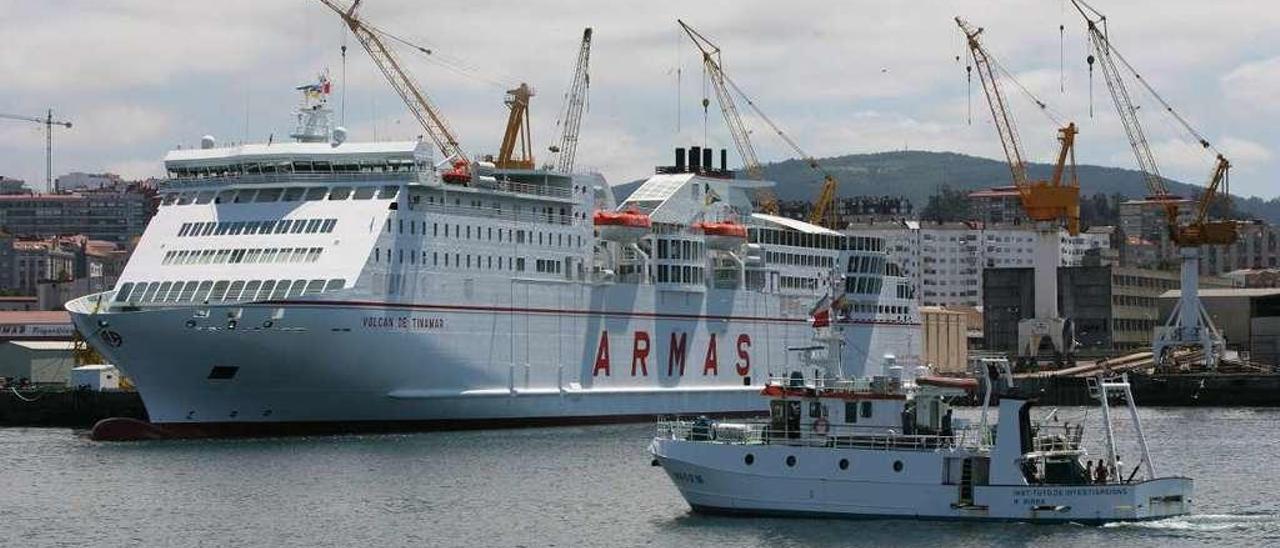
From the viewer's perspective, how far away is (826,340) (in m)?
41.5

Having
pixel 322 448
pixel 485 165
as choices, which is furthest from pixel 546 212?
pixel 322 448

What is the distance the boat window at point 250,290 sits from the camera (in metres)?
61.8

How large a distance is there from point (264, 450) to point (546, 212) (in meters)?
16.5

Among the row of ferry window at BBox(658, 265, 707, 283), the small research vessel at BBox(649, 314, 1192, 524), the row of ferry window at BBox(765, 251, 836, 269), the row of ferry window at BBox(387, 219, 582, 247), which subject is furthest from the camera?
the row of ferry window at BBox(765, 251, 836, 269)

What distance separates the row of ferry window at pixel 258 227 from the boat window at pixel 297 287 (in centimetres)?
258

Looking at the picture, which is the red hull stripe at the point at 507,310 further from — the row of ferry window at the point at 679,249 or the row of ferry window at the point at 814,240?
the row of ferry window at the point at 814,240

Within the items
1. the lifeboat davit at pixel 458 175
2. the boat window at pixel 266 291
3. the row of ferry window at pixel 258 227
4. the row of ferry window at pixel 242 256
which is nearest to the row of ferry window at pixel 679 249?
the lifeboat davit at pixel 458 175

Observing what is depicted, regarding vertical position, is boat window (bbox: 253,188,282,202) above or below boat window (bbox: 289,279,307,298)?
above

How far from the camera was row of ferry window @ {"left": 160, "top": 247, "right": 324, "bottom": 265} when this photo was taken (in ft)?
209

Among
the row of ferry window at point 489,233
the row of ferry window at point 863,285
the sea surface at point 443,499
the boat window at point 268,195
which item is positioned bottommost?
the sea surface at point 443,499

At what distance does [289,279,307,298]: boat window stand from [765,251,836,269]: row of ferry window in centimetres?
2500

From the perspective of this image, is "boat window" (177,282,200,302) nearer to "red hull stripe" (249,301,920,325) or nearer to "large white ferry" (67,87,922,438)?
"large white ferry" (67,87,922,438)

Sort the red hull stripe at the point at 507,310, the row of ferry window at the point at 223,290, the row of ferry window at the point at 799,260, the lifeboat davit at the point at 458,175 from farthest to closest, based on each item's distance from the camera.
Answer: the row of ferry window at the point at 799,260 → the lifeboat davit at the point at 458,175 → the row of ferry window at the point at 223,290 → the red hull stripe at the point at 507,310

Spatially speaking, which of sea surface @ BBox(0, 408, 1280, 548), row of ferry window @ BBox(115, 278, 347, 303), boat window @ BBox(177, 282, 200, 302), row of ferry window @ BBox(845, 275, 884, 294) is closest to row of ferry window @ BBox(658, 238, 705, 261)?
row of ferry window @ BBox(845, 275, 884, 294)
